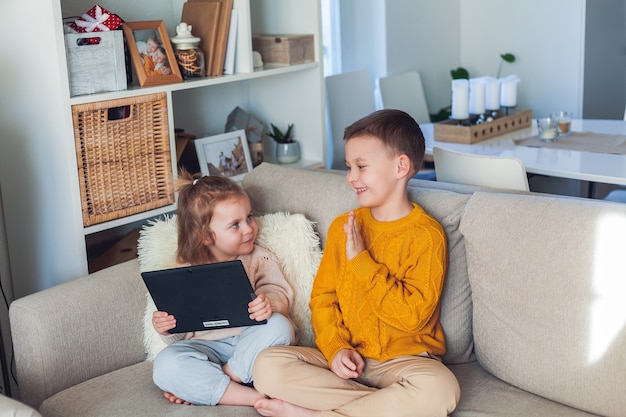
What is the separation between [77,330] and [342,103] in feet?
6.85

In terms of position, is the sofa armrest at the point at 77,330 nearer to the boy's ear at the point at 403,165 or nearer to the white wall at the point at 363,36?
the boy's ear at the point at 403,165

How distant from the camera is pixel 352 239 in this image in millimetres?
1935

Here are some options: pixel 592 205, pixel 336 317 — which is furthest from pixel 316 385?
pixel 592 205

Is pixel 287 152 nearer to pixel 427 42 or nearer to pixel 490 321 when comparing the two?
pixel 490 321

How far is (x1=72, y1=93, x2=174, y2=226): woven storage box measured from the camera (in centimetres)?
233

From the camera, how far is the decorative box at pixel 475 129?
304 centimetres

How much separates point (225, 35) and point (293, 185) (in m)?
0.71

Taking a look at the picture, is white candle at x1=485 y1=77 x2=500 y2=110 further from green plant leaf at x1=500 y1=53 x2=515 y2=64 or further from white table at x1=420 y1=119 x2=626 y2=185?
green plant leaf at x1=500 y1=53 x2=515 y2=64

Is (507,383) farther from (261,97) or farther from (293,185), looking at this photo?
(261,97)

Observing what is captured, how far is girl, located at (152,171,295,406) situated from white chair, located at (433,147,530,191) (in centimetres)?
71

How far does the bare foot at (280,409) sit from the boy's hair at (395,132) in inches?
24.2

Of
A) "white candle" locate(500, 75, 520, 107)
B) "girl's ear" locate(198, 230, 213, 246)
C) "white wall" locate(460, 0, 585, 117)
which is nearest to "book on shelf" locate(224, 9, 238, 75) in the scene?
"girl's ear" locate(198, 230, 213, 246)

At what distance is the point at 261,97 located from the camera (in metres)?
3.23

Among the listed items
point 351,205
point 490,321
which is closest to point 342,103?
point 351,205
